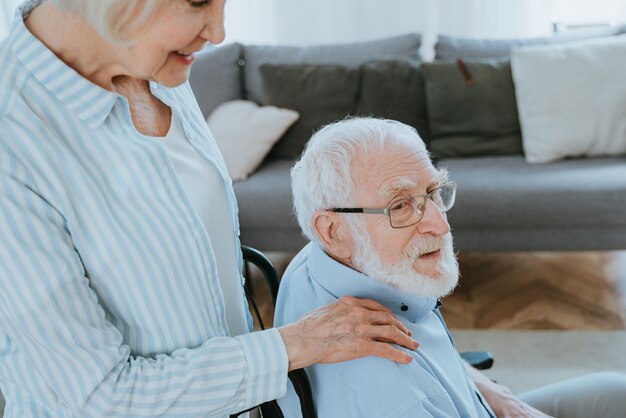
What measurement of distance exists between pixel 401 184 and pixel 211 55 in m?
→ 2.46

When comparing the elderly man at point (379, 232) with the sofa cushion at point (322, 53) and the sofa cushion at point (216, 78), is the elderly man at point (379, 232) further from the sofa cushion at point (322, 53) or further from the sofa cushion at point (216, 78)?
the sofa cushion at point (216, 78)

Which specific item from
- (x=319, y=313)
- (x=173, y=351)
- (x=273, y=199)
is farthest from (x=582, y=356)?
(x=173, y=351)

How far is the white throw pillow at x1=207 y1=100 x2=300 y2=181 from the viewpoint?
3.13m

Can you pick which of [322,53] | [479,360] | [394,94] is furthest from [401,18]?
[479,360]

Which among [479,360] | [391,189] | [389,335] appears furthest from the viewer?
[479,360]

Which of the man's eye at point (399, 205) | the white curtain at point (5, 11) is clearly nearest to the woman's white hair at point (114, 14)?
the man's eye at point (399, 205)

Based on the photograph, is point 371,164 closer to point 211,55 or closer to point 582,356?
point 582,356

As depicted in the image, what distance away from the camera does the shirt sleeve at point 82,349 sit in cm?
88

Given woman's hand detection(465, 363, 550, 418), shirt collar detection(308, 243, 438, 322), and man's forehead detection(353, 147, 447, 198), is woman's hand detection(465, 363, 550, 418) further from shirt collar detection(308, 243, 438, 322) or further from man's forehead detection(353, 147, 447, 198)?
man's forehead detection(353, 147, 447, 198)

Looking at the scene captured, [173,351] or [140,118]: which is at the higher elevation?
[140,118]

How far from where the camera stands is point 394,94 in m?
3.17

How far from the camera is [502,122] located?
311 cm

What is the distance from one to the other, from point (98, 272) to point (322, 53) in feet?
8.75

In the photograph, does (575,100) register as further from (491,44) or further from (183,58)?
(183,58)
